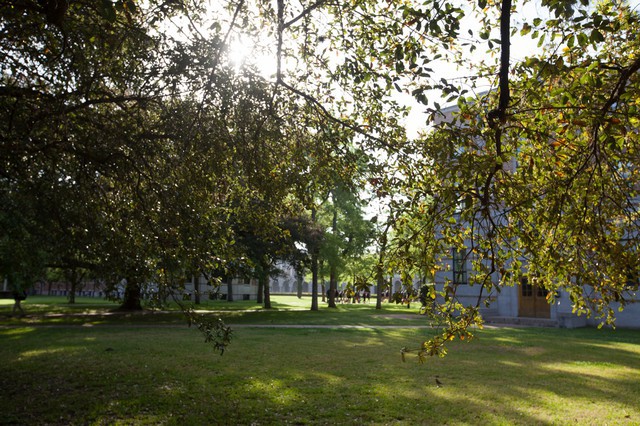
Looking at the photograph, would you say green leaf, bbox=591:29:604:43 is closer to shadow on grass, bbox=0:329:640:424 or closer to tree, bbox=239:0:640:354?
tree, bbox=239:0:640:354

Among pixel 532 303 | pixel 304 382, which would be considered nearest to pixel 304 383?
pixel 304 382

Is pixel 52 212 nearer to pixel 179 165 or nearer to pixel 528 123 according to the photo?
pixel 179 165

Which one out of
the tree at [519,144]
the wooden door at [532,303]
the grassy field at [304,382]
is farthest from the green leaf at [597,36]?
the wooden door at [532,303]

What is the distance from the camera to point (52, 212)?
8016 millimetres

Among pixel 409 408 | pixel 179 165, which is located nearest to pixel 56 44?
pixel 179 165

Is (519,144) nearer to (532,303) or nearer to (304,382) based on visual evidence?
(304,382)

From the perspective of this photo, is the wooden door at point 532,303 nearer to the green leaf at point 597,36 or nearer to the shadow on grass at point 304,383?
the shadow on grass at point 304,383

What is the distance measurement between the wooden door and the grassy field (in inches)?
403

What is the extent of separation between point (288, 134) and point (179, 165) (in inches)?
75.0

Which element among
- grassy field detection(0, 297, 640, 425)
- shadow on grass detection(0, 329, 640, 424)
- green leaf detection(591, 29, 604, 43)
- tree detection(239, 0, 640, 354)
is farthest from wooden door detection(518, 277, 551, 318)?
green leaf detection(591, 29, 604, 43)

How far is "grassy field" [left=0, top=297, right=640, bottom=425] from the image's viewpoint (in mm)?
7555

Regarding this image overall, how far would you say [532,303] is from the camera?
2812cm

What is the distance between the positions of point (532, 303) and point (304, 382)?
72.5 ft

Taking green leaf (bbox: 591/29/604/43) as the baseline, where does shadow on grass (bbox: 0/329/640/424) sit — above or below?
below
